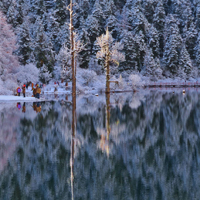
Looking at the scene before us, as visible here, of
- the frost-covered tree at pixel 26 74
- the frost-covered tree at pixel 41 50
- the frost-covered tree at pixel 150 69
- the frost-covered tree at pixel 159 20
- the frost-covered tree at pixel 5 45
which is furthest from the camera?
the frost-covered tree at pixel 159 20

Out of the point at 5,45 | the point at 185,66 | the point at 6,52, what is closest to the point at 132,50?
the point at 185,66

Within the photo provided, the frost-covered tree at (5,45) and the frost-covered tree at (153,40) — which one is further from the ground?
the frost-covered tree at (153,40)

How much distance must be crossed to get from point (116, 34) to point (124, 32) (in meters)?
11.3

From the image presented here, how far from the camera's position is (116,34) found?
301 ft

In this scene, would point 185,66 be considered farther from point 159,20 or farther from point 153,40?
point 159,20

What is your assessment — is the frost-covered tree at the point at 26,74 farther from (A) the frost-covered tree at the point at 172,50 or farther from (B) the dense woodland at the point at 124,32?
(A) the frost-covered tree at the point at 172,50

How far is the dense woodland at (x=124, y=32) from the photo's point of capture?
229 feet

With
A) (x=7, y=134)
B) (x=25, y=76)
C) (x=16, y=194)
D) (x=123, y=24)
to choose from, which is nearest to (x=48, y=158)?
(x=16, y=194)

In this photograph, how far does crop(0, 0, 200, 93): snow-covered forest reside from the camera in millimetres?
67000

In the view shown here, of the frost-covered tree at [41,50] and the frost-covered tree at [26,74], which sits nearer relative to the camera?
the frost-covered tree at [26,74]

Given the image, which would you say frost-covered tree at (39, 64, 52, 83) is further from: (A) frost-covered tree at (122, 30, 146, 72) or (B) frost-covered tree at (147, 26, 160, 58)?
(B) frost-covered tree at (147, 26, 160, 58)

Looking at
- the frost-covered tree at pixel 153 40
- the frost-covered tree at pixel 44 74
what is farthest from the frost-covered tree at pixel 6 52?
the frost-covered tree at pixel 153 40

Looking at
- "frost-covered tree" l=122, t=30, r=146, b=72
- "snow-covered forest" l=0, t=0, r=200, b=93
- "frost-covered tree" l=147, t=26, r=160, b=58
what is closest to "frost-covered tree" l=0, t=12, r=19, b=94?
"snow-covered forest" l=0, t=0, r=200, b=93

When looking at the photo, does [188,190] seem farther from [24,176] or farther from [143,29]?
[143,29]
